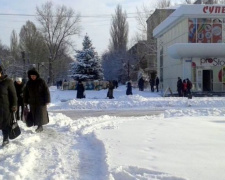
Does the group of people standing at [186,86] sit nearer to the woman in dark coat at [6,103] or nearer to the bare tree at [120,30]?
the woman in dark coat at [6,103]

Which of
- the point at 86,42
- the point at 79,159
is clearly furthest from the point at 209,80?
the point at 79,159

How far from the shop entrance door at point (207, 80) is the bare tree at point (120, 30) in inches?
1487

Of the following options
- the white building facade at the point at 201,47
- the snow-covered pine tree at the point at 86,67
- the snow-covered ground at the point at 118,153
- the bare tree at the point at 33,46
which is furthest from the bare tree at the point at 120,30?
the snow-covered ground at the point at 118,153

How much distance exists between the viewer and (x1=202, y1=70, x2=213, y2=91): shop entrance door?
3148 centimetres

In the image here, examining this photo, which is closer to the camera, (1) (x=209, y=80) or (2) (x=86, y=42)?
(1) (x=209, y=80)

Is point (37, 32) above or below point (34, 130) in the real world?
above

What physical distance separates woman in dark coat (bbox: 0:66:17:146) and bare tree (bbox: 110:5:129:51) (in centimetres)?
6174

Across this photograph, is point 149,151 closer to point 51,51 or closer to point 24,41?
point 51,51

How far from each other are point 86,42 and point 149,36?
10820 mm

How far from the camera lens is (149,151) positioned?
21.1 ft

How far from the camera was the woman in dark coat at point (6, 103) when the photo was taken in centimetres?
719

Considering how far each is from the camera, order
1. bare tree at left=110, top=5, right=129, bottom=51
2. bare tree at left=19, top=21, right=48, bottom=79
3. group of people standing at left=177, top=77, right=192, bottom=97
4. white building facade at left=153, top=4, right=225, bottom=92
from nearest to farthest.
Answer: group of people standing at left=177, top=77, right=192, bottom=97 → white building facade at left=153, top=4, right=225, bottom=92 → bare tree at left=19, top=21, right=48, bottom=79 → bare tree at left=110, top=5, right=129, bottom=51

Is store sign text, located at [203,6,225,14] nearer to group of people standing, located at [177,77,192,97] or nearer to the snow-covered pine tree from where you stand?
group of people standing, located at [177,77,192,97]

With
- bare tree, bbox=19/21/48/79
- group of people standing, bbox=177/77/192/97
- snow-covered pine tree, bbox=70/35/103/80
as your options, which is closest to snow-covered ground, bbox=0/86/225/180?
group of people standing, bbox=177/77/192/97
